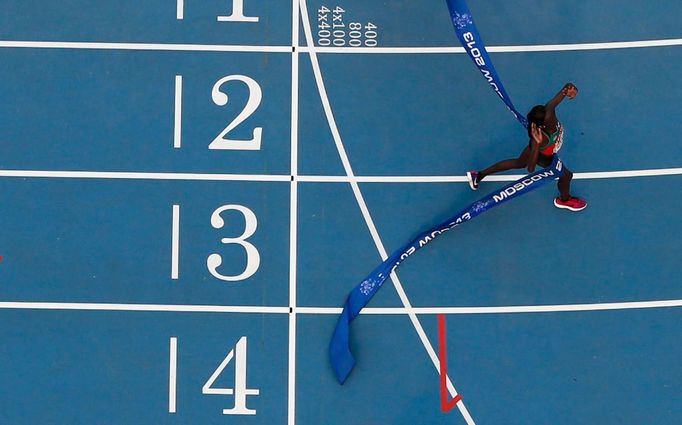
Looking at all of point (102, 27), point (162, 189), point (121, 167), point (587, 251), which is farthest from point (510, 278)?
point (102, 27)

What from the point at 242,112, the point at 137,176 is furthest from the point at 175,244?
the point at 242,112

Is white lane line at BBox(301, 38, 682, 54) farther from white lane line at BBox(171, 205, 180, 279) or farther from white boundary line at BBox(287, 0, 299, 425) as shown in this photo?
white lane line at BBox(171, 205, 180, 279)

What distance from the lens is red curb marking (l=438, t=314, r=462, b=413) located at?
8242 millimetres

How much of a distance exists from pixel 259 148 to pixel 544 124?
312cm

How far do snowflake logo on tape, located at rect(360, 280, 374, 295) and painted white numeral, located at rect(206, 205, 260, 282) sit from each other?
1.19 meters

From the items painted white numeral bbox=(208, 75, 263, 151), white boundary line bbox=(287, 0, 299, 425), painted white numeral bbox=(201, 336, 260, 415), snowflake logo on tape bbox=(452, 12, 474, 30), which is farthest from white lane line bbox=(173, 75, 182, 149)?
snowflake logo on tape bbox=(452, 12, 474, 30)

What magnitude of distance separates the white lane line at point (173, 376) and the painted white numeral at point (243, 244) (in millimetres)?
904

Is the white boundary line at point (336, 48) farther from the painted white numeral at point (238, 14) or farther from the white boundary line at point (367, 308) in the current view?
the white boundary line at point (367, 308)

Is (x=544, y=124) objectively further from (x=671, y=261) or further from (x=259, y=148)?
(x=259, y=148)

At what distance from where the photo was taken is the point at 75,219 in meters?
8.41

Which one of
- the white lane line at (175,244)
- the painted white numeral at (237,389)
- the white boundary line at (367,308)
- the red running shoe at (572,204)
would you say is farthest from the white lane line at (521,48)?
the painted white numeral at (237,389)

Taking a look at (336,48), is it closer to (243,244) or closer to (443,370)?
(243,244)

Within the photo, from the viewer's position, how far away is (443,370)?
8281mm

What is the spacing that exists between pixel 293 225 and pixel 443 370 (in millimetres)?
2299
